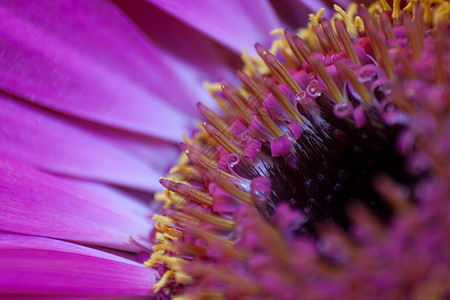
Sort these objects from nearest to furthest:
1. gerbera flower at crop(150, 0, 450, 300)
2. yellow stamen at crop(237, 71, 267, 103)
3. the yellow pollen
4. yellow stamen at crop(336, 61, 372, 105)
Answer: gerbera flower at crop(150, 0, 450, 300), yellow stamen at crop(336, 61, 372, 105), yellow stamen at crop(237, 71, 267, 103), the yellow pollen

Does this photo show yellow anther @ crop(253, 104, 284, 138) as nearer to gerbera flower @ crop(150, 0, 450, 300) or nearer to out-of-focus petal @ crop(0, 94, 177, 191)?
gerbera flower @ crop(150, 0, 450, 300)

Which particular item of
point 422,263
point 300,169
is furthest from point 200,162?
point 422,263

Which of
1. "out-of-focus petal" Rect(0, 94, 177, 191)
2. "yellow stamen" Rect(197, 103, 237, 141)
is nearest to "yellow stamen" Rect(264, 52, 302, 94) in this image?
Result: "yellow stamen" Rect(197, 103, 237, 141)

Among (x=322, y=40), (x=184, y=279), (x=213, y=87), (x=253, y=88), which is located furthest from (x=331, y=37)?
(x=184, y=279)

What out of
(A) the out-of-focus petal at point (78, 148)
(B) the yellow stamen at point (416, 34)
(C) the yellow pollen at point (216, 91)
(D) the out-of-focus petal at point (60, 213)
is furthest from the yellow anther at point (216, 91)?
(B) the yellow stamen at point (416, 34)

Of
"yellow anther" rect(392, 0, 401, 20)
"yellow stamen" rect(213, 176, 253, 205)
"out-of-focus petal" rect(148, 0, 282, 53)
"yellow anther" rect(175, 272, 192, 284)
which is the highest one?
"out-of-focus petal" rect(148, 0, 282, 53)

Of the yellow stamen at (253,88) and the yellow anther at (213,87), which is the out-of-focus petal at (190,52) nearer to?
the yellow anther at (213,87)

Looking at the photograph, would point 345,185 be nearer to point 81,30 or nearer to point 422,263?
point 422,263
